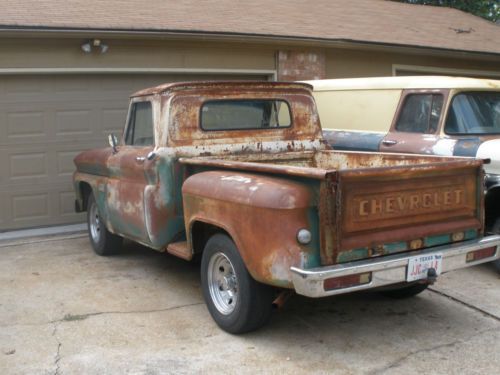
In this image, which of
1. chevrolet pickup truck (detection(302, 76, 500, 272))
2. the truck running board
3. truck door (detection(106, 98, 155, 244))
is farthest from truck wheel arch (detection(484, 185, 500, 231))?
truck door (detection(106, 98, 155, 244))

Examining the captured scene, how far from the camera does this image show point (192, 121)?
19.5 ft

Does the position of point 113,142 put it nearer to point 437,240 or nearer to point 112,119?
point 112,119

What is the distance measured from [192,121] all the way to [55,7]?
4.82 metres

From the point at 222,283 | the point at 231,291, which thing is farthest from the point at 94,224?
the point at 231,291

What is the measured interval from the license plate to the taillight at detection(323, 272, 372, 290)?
0.36m

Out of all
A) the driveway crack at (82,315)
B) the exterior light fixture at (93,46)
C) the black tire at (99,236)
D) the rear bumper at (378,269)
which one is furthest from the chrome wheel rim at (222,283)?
the exterior light fixture at (93,46)

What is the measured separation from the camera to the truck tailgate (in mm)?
4215

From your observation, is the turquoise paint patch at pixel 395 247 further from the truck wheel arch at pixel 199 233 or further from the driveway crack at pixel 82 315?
the driveway crack at pixel 82 315

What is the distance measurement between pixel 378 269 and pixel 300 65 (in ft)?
23.3

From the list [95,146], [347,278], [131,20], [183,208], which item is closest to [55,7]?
[131,20]

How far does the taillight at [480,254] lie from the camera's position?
479 cm

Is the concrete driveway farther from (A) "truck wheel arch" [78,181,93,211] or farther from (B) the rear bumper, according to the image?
(A) "truck wheel arch" [78,181,93,211]

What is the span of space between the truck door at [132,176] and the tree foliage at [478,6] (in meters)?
22.6

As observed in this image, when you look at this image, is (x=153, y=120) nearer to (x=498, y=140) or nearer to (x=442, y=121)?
(x=442, y=121)
